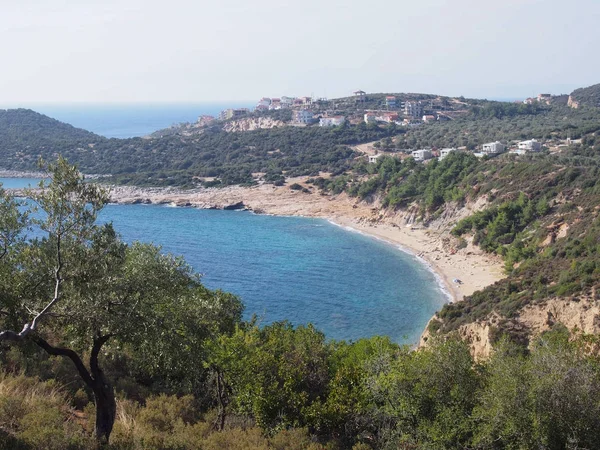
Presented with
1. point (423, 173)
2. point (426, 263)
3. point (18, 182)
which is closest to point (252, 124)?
point (18, 182)

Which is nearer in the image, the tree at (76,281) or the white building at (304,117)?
the tree at (76,281)

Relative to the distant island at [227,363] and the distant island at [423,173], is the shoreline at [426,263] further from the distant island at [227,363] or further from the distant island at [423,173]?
the distant island at [227,363]

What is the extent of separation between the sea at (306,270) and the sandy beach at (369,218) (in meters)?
1.80

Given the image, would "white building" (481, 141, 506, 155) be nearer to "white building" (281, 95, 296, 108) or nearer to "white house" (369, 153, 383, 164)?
"white house" (369, 153, 383, 164)

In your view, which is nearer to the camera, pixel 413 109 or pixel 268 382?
pixel 268 382

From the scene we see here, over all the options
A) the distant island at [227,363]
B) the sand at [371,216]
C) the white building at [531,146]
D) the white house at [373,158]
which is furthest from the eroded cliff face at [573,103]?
the distant island at [227,363]

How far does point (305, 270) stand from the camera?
45.7m

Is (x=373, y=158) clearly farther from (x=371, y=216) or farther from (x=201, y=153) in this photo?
(x=201, y=153)

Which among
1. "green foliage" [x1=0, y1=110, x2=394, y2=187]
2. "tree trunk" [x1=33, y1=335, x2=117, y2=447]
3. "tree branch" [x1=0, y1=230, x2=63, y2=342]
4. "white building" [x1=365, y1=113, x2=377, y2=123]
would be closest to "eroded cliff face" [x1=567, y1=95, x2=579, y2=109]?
"white building" [x1=365, y1=113, x2=377, y2=123]

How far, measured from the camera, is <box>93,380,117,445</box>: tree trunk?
29.3ft

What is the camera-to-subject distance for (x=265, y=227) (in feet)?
206

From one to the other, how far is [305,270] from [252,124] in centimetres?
8513

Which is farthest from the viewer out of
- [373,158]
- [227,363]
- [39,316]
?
[373,158]

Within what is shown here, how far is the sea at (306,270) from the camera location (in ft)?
116
